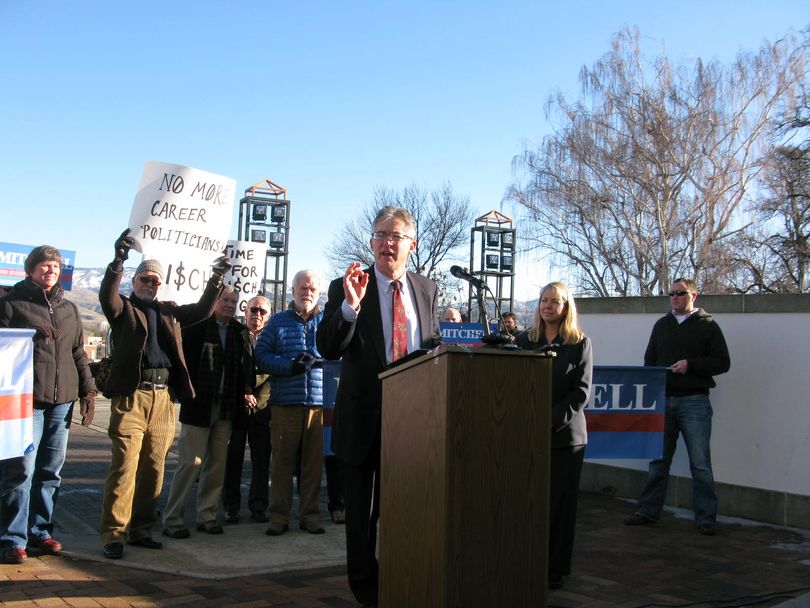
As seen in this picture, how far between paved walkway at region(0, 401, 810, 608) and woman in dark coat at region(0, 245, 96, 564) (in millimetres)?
282

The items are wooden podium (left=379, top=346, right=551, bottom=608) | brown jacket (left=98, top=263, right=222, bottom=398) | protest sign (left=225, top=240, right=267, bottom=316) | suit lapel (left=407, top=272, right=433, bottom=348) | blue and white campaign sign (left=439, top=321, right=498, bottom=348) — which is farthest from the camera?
blue and white campaign sign (left=439, top=321, right=498, bottom=348)

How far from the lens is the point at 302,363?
6059mm

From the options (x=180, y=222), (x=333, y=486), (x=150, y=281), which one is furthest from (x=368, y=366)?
(x=180, y=222)

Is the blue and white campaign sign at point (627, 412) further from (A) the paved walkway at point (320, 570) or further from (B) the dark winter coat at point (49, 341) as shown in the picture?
(B) the dark winter coat at point (49, 341)

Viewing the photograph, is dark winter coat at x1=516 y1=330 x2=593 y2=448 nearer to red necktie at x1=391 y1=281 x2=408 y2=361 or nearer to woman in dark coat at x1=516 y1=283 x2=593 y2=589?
woman in dark coat at x1=516 y1=283 x2=593 y2=589

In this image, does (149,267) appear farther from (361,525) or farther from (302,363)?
(361,525)

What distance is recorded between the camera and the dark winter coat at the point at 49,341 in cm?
507

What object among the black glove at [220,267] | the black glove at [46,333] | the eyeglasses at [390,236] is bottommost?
the black glove at [46,333]

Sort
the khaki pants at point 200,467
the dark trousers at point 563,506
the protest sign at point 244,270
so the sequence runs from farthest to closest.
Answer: the protest sign at point 244,270 < the khaki pants at point 200,467 < the dark trousers at point 563,506

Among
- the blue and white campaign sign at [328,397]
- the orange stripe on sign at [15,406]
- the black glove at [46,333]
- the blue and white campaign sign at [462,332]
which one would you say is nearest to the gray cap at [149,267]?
the black glove at [46,333]

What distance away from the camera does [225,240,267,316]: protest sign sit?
9.33 meters

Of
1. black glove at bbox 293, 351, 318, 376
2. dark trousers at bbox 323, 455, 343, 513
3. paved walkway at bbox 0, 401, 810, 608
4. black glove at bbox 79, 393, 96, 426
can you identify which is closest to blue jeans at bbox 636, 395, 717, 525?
paved walkway at bbox 0, 401, 810, 608

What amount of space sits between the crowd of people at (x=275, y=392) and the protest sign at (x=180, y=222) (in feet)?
2.58

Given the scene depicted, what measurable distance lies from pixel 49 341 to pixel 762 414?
5.73 m
